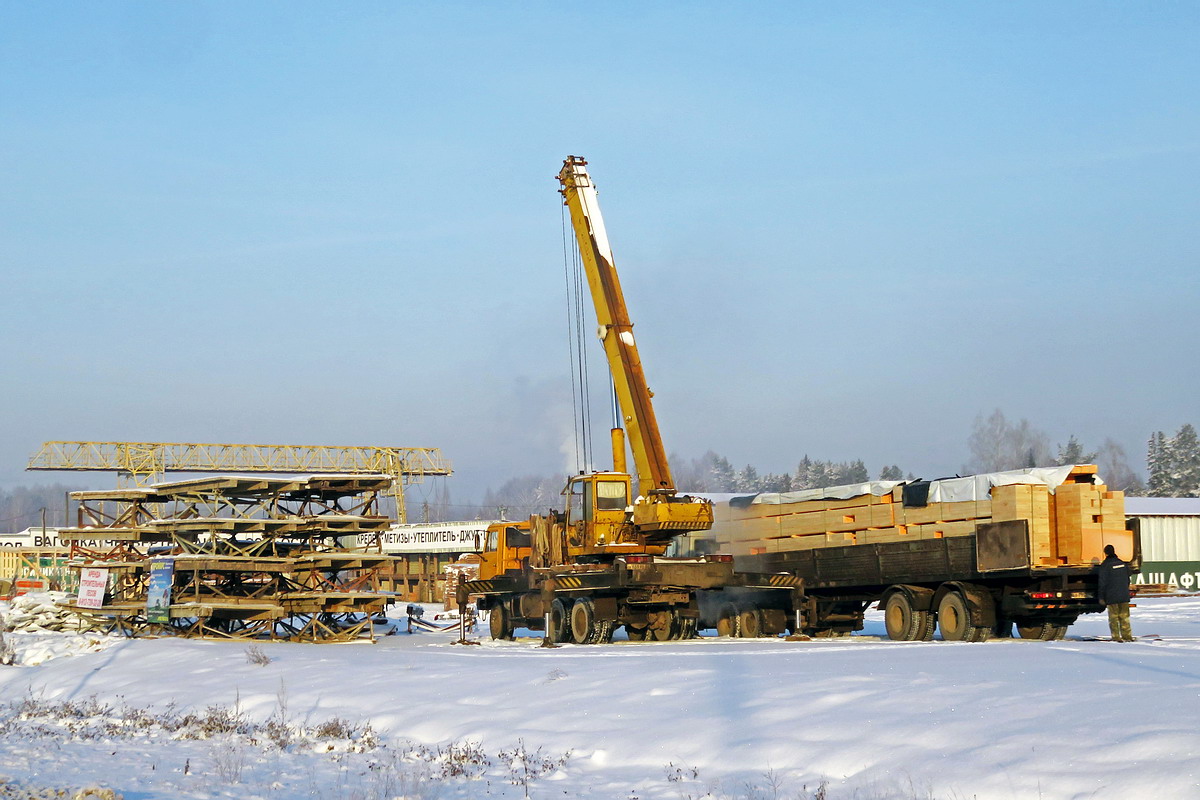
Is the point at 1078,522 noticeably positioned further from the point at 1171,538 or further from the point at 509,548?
the point at 1171,538

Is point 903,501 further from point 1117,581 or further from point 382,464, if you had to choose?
point 382,464

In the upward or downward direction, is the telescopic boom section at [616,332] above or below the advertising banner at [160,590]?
above

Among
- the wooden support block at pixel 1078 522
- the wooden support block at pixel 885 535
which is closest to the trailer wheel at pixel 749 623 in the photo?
the wooden support block at pixel 885 535

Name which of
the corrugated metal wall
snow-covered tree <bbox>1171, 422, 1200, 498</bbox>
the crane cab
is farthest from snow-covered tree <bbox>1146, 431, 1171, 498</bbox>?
the crane cab

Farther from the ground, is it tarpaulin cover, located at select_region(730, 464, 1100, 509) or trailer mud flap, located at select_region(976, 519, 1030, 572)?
tarpaulin cover, located at select_region(730, 464, 1100, 509)

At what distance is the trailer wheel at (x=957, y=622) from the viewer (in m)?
22.4

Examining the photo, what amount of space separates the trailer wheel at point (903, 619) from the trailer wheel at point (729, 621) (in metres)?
4.24

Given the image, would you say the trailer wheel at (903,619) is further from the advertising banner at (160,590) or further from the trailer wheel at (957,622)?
the advertising banner at (160,590)

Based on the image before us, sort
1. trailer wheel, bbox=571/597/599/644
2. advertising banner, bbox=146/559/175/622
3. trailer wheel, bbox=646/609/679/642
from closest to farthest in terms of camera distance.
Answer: trailer wheel, bbox=571/597/599/644
trailer wheel, bbox=646/609/679/642
advertising banner, bbox=146/559/175/622

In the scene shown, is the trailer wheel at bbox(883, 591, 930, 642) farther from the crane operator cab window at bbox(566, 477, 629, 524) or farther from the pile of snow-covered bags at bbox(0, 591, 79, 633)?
the pile of snow-covered bags at bbox(0, 591, 79, 633)

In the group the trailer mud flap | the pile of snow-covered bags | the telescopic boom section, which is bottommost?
the pile of snow-covered bags

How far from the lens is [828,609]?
2628 centimetres

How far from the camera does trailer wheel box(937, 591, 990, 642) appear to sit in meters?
22.4

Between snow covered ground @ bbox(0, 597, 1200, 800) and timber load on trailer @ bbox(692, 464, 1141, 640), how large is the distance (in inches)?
81.6
